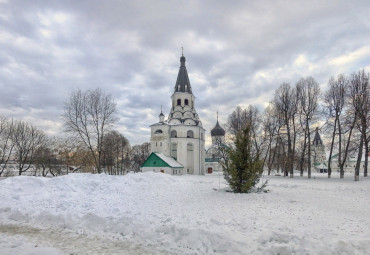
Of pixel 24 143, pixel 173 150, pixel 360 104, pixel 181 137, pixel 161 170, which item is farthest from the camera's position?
pixel 173 150

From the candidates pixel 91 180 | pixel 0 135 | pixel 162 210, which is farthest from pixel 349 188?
pixel 0 135

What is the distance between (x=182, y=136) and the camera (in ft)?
146

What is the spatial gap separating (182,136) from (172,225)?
3698 cm

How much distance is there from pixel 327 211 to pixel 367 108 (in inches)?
672

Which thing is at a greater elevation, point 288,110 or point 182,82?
point 182,82

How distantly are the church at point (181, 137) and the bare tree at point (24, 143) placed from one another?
61.7ft

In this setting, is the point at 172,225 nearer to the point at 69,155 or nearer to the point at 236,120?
the point at 236,120

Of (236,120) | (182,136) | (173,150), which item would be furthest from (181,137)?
(236,120)

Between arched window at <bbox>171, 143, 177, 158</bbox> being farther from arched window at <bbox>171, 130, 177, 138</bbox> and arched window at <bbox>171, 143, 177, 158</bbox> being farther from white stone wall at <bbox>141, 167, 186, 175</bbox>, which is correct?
white stone wall at <bbox>141, 167, 186, 175</bbox>

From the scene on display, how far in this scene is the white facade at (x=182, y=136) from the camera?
43969 mm

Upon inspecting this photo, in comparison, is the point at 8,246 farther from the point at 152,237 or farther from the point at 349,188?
the point at 349,188

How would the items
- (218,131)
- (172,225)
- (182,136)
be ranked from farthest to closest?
(218,131)
(182,136)
(172,225)

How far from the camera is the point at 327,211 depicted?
923 cm

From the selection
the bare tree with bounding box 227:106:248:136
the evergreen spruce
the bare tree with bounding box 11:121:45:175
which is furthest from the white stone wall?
the evergreen spruce
